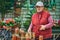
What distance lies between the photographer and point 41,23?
801 cm

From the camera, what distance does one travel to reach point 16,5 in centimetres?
807

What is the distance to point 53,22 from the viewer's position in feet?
26.3

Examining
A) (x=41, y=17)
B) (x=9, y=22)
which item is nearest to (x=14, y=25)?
(x=9, y=22)

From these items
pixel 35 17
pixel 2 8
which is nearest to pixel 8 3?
pixel 2 8

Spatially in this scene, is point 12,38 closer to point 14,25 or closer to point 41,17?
point 14,25

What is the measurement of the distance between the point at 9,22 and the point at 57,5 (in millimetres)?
1114

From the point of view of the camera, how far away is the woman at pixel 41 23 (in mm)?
8000

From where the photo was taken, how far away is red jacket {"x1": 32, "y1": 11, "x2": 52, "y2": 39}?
26.2 feet

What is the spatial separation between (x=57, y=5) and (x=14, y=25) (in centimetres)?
104

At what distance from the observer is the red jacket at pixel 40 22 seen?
8000mm

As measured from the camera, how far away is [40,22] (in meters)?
8.02

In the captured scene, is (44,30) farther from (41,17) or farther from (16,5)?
(16,5)

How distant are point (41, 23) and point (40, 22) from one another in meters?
0.03

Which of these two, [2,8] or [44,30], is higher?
[2,8]
